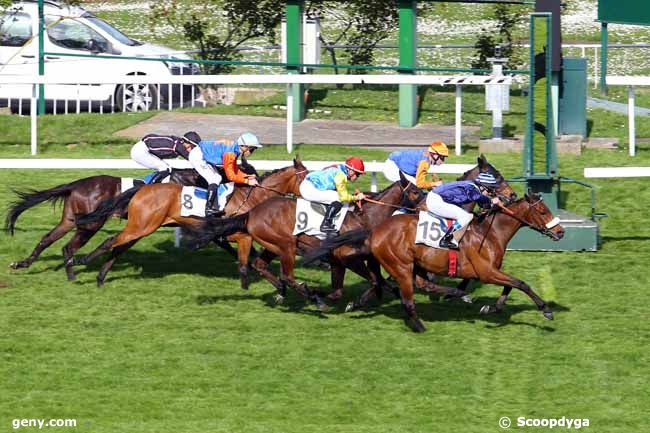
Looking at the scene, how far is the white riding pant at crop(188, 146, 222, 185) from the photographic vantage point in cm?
1198

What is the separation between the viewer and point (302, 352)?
984 cm

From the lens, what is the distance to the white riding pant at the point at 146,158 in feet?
40.7

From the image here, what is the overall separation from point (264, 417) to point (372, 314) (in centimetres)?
264

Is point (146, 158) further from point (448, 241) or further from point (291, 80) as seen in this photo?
point (291, 80)

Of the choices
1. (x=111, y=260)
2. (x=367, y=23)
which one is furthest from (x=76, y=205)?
(x=367, y=23)

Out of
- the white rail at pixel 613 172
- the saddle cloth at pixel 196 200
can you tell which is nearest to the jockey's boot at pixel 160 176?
the saddle cloth at pixel 196 200

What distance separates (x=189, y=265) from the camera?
1252cm

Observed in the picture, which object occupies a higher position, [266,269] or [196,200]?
[196,200]

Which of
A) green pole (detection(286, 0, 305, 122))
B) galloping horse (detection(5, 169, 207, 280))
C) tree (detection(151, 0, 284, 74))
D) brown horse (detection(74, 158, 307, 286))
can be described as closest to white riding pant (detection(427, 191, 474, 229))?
brown horse (detection(74, 158, 307, 286))

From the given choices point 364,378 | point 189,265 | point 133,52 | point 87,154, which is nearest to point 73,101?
point 133,52

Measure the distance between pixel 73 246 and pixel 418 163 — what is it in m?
3.10

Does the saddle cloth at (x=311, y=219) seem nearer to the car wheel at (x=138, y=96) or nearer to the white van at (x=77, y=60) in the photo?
the white van at (x=77, y=60)

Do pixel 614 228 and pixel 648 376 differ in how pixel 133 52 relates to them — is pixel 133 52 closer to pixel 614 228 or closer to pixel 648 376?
pixel 614 228

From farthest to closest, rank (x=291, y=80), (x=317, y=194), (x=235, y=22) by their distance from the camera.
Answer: (x=235, y=22), (x=291, y=80), (x=317, y=194)
